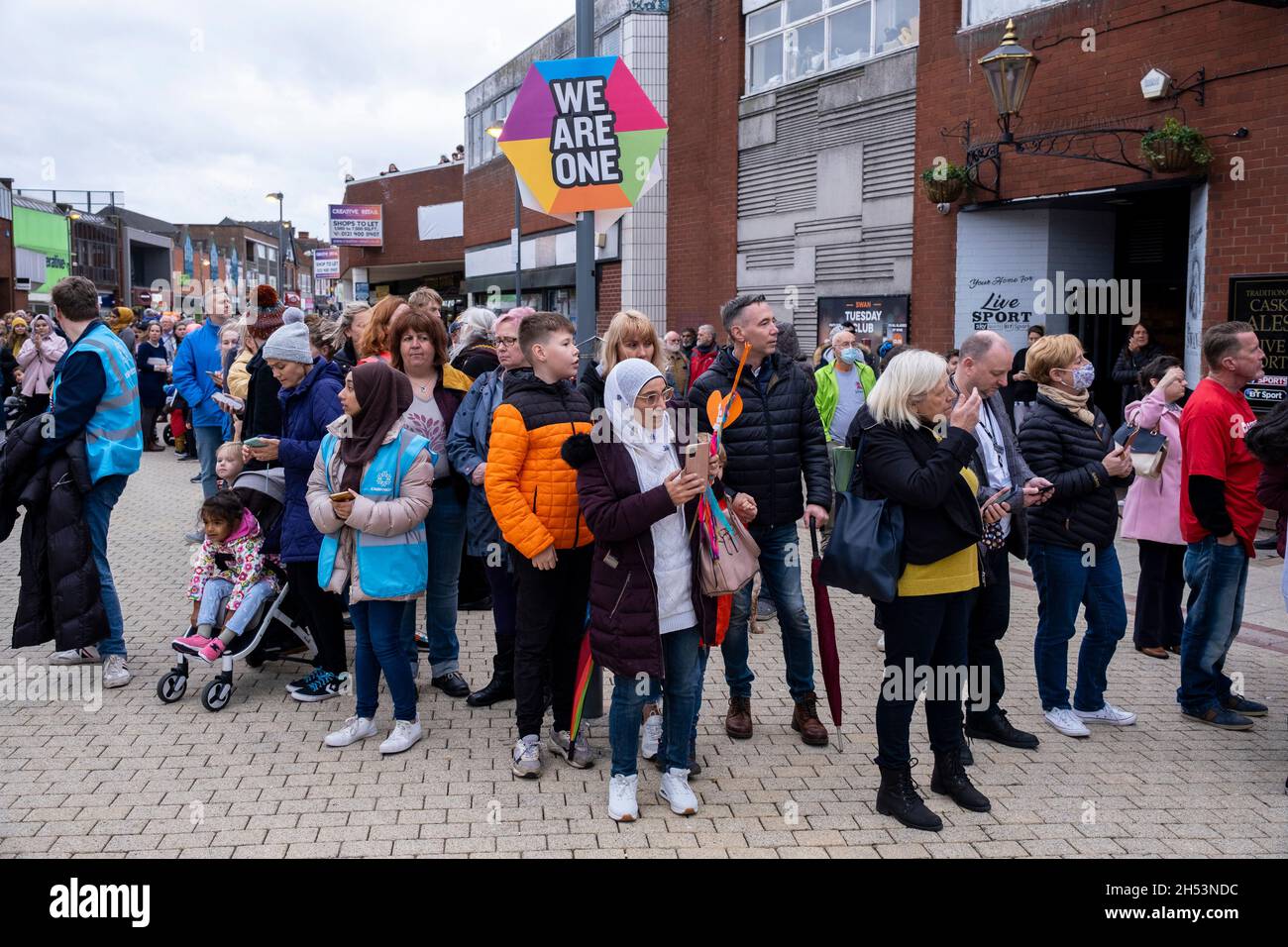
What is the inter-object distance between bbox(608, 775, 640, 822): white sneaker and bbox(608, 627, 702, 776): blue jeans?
33mm

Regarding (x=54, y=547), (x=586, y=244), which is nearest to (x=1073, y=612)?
(x=586, y=244)

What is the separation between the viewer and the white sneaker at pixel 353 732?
518cm

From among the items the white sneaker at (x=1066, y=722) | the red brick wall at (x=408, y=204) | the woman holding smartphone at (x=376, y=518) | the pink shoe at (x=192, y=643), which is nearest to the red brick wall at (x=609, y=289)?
the pink shoe at (x=192, y=643)

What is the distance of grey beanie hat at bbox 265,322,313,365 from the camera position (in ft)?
18.5

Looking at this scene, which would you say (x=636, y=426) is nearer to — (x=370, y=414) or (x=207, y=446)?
(x=370, y=414)

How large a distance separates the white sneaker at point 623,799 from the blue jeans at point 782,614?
1.01 m

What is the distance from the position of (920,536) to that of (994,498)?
0.69 m

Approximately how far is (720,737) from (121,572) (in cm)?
597

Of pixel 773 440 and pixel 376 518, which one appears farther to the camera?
pixel 773 440

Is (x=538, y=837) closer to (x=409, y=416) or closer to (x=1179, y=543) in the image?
(x=409, y=416)

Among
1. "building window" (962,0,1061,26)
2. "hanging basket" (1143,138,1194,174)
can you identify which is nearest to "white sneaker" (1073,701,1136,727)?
"hanging basket" (1143,138,1194,174)

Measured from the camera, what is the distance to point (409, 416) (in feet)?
19.2

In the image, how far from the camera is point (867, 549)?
4328 mm

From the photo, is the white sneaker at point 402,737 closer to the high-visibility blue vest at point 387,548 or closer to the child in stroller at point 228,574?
the high-visibility blue vest at point 387,548
